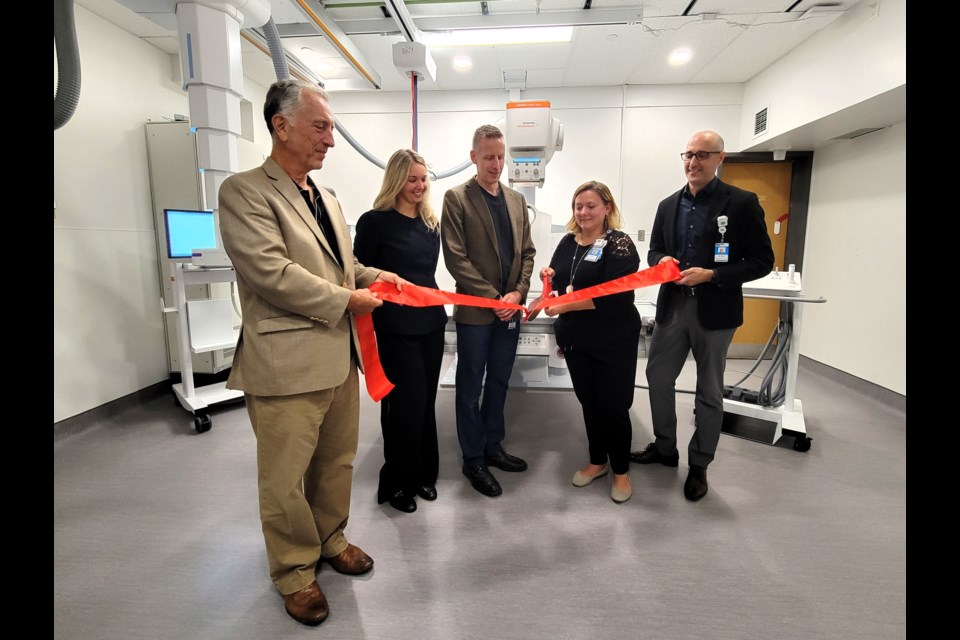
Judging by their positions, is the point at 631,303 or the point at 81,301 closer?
the point at 631,303

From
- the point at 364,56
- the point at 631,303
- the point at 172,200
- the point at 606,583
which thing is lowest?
the point at 606,583

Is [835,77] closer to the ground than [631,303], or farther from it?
farther from it

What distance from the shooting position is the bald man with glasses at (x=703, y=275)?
2.17m

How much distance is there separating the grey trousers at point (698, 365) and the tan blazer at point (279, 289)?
1.77 metres

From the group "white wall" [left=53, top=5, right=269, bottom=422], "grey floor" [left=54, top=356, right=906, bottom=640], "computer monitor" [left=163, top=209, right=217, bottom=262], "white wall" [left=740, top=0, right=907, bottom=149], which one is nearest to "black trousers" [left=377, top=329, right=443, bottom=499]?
"grey floor" [left=54, top=356, right=906, bottom=640]

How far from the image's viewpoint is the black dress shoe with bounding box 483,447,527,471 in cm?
263

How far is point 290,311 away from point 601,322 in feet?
4.59

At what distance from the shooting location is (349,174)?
5828 millimetres

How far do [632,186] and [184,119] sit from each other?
4.86 meters

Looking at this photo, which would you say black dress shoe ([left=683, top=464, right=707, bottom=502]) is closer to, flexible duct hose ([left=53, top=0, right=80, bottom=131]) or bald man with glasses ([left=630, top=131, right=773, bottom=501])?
bald man with glasses ([left=630, top=131, right=773, bottom=501])

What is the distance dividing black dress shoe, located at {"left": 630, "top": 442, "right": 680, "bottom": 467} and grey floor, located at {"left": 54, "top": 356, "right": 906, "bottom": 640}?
0.05m
